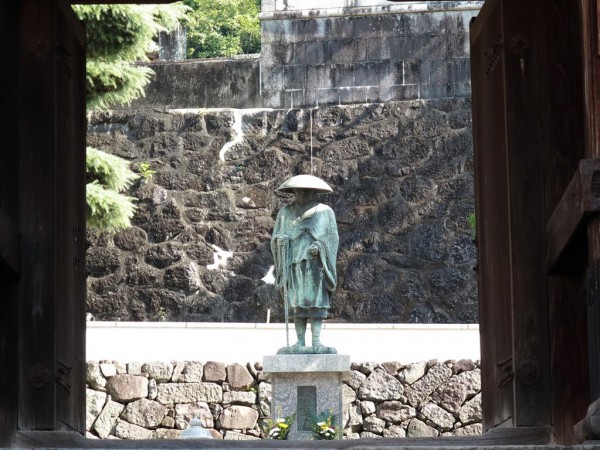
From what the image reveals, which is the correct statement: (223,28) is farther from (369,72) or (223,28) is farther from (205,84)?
(369,72)

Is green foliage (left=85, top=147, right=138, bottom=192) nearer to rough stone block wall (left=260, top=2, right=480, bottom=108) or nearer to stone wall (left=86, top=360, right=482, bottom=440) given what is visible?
stone wall (left=86, top=360, right=482, bottom=440)

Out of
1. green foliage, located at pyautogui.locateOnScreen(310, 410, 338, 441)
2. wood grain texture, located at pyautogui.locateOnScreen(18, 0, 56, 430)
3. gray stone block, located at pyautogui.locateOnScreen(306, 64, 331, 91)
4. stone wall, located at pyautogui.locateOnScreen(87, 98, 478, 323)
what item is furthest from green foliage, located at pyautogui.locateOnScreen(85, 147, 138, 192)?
wood grain texture, located at pyautogui.locateOnScreen(18, 0, 56, 430)

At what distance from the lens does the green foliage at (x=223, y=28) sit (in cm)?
3159

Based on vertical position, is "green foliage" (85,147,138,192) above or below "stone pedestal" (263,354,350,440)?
above

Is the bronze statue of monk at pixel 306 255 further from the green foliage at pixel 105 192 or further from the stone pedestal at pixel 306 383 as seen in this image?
the green foliage at pixel 105 192

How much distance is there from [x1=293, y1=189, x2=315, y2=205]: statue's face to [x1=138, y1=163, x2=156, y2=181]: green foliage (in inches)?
200

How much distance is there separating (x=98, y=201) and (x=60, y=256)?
7.71 meters

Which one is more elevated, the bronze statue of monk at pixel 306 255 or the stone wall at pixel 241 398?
the bronze statue of monk at pixel 306 255

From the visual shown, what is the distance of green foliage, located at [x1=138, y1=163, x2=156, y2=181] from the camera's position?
67.2ft

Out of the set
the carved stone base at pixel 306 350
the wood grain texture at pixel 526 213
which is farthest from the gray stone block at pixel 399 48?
the wood grain texture at pixel 526 213

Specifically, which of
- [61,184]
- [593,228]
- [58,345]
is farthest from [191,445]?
[593,228]

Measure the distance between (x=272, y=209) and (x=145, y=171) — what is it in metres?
1.64

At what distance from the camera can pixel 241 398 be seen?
1641 centimetres

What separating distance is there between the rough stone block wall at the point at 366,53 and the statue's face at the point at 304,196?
4.63m
